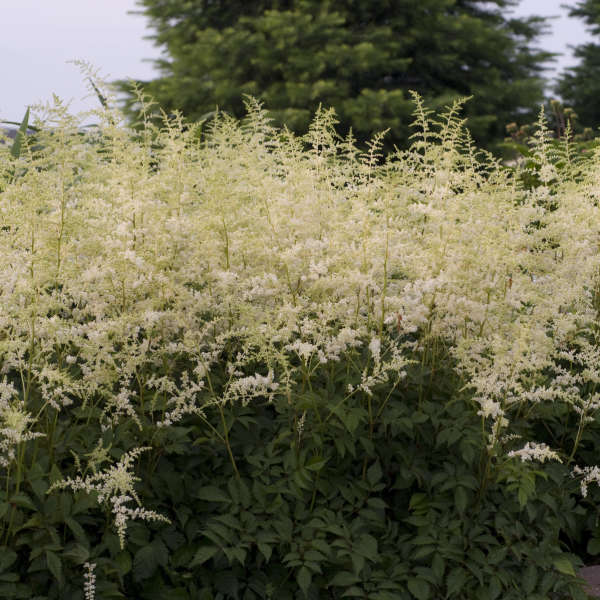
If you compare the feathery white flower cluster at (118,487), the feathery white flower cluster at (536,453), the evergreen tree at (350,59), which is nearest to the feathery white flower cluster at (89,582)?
the feathery white flower cluster at (118,487)

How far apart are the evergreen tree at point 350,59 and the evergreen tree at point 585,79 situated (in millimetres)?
6078

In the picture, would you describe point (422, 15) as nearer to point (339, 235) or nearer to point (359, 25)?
point (359, 25)

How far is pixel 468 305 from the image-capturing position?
393 cm

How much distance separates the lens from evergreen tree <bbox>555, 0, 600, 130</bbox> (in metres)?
26.8

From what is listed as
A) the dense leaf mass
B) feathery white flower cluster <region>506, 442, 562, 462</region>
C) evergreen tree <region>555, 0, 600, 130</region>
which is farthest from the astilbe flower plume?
evergreen tree <region>555, 0, 600, 130</region>

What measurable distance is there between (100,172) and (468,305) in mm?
2455

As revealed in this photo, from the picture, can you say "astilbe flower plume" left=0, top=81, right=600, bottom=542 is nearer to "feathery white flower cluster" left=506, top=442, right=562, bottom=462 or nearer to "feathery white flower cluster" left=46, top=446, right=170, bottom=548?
"feathery white flower cluster" left=46, top=446, right=170, bottom=548

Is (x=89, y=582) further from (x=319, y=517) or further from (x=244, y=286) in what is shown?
(x=244, y=286)

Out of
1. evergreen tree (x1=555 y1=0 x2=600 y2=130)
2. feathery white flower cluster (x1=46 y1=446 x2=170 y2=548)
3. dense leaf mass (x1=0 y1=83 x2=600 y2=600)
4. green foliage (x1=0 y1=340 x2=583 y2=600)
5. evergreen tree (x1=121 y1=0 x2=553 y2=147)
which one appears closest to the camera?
feathery white flower cluster (x1=46 y1=446 x2=170 y2=548)

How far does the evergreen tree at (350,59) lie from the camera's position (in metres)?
18.4

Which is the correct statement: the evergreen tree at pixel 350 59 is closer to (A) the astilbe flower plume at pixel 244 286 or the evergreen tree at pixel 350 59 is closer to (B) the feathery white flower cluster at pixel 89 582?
(A) the astilbe flower plume at pixel 244 286

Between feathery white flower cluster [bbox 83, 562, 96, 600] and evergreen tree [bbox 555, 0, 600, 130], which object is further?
evergreen tree [bbox 555, 0, 600, 130]

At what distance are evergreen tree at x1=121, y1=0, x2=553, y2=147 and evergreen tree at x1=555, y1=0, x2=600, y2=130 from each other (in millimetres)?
6078

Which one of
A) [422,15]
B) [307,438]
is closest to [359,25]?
[422,15]
